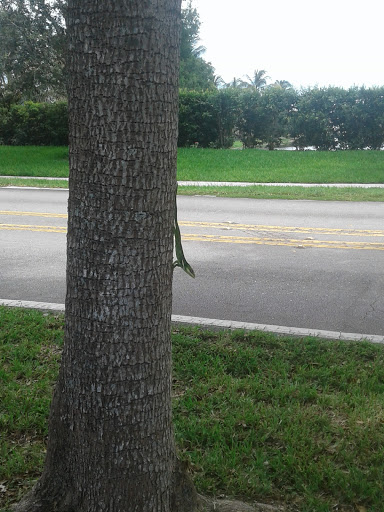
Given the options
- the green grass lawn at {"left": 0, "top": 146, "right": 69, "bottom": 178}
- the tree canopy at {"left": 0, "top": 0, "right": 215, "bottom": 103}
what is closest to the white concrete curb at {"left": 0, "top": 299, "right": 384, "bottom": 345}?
the green grass lawn at {"left": 0, "top": 146, "right": 69, "bottom": 178}

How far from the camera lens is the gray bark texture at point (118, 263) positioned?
2.43m

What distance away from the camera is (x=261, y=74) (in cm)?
7425

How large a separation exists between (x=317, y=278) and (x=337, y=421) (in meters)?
3.70

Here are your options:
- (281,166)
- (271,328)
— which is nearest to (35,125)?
(281,166)

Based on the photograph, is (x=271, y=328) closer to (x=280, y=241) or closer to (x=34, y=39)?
(x=280, y=241)

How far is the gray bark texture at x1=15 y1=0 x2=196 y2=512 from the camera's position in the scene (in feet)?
7.98

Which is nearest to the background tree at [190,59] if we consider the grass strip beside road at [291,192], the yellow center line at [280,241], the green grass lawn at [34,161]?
the green grass lawn at [34,161]

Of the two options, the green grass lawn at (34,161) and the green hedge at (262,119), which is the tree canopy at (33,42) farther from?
the green hedge at (262,119)

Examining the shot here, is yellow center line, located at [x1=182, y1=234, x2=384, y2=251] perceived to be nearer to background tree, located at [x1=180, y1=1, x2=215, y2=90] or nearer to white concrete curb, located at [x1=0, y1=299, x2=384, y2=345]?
white concrete curb, located at [x1=0, y1=299, x2=384, y2=345]

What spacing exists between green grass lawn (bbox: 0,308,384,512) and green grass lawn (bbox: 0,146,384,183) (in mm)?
13351

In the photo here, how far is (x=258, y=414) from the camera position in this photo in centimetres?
399

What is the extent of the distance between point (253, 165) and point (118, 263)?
19.6 meters

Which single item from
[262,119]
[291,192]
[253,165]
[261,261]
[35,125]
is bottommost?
[261,261]

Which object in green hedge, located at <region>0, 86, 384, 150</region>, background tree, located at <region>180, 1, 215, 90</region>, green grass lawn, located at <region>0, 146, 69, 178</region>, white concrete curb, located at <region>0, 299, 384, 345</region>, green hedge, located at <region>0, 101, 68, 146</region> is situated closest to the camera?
white concrete curb, located at <region>0, 299, 384, 345</region>
